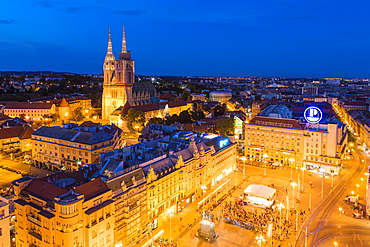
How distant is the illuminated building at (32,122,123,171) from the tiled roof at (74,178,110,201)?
3008cm

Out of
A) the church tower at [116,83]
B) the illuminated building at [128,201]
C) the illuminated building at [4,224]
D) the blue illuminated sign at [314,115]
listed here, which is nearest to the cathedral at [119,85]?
the church tower at [116,83]

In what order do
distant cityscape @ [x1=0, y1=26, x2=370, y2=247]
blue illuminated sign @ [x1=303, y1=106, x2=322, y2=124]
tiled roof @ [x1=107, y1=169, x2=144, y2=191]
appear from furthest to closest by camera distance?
blue illuminated sign @ [x1=303, y1=106, x2=322, y2=124]
tiled roof @ [x1=107, y1=169, x2=144, y2=191]
distant cityscape @ [x1=0, y1=26, x2=370, y2=247]

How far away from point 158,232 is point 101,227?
1062cm

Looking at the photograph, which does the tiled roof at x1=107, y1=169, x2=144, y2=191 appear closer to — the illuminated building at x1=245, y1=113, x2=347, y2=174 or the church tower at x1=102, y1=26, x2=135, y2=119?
the illuminated building at x1=245, y1=113, x2=347, y2=174

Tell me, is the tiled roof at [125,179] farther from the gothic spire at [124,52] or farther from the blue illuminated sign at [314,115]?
the gothic spire at [124,52]

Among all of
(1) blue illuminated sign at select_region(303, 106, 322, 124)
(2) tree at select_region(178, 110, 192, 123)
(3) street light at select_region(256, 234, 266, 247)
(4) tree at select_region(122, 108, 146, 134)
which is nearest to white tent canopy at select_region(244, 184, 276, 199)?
(3) street light at select_region(256, 234, 266, 247)

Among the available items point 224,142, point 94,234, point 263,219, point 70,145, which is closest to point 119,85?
point 70,145

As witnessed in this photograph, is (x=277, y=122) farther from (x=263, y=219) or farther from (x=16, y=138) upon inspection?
(x=16, y=138)

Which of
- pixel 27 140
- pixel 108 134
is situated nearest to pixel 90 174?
pixel 108 134

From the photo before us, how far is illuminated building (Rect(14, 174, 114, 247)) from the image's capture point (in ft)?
105

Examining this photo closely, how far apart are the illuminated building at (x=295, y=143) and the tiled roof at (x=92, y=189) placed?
48.9m

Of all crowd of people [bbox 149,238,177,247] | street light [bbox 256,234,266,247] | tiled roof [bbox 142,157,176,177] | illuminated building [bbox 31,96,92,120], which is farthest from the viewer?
illuminated building [bbox 31,96,92,120]

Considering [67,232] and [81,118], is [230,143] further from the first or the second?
[81,118]

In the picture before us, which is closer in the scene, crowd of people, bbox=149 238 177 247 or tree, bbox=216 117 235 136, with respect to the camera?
crowd of people, bbox=149 238 177 247
